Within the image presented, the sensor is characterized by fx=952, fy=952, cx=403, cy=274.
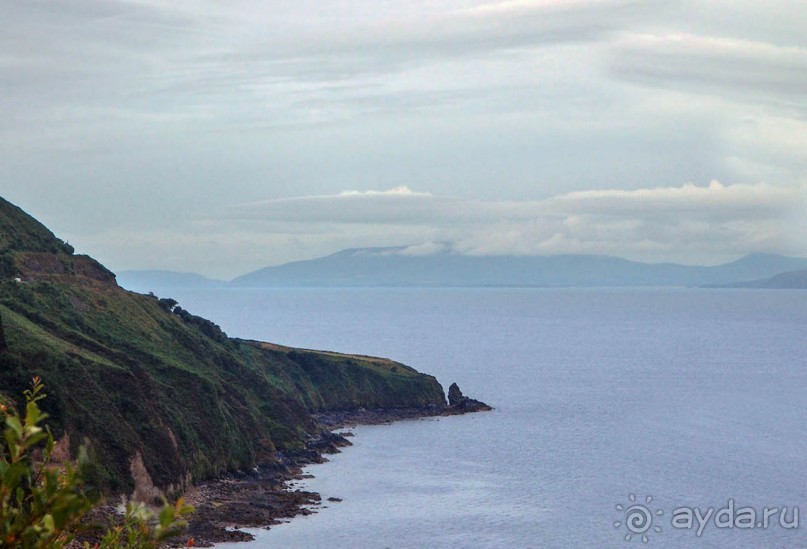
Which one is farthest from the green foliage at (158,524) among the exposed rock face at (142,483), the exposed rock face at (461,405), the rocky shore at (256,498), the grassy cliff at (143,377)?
the exposed rock face at (461,405)

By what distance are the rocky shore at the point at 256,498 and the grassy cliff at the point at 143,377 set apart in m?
1.57

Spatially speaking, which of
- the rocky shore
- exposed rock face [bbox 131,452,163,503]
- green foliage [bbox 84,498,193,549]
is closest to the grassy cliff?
exposed rock face [bbox 131,452,163,503]

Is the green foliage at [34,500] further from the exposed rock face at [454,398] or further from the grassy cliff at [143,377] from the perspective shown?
the exposed rock face at [454,398]

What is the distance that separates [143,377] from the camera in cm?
7306

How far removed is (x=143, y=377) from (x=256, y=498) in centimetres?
1313

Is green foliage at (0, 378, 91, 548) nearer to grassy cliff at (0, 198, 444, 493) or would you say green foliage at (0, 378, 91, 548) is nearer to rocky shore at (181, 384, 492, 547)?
rocky shore at (181, 384, 492, 547)

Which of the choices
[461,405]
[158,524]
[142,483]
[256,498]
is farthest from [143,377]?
[158,524]

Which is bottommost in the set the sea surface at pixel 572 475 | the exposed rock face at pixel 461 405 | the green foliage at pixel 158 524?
the sea surface at pixel 572 475

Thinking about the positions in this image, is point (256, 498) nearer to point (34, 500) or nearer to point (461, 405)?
point (461, 405)

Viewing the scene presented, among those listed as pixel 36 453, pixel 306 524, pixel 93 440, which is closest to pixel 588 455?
pixel 306 524

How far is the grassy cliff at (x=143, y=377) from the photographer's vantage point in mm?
62156

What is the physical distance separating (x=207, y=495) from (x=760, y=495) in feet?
143

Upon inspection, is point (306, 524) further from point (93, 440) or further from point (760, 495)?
point (760, 495)

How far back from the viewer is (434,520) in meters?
68.1
